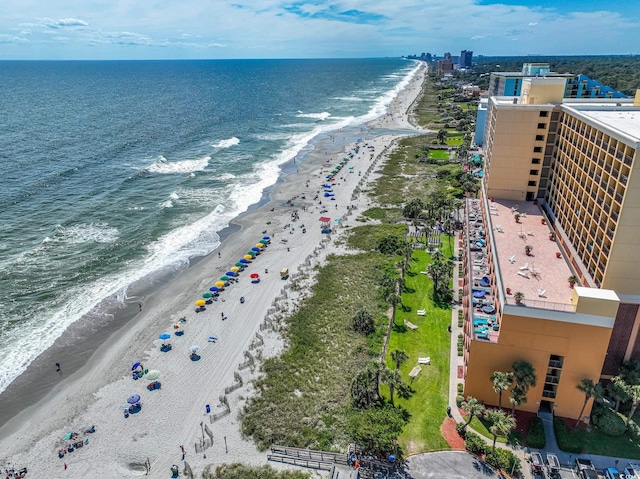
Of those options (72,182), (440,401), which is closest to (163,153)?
(72,182)

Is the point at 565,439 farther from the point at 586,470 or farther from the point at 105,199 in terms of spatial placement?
the point at 105,199

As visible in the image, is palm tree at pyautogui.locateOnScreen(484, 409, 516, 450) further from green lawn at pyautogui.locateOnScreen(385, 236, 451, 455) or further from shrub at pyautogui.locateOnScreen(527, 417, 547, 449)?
green lawn at pyautogui.locateOnScreen(385, 236, 451, 455)

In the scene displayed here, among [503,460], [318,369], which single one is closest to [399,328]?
[318,369]

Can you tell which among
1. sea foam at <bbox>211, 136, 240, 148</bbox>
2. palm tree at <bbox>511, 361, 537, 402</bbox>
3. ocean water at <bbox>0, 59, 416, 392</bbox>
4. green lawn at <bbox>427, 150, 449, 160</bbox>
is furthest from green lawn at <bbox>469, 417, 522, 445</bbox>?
sea foam at <bbox>211, 136, 240, 148</bbox>

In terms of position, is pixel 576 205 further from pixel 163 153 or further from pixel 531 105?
pixel 163 153

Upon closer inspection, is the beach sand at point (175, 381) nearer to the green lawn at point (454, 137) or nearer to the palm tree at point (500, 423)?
the palm tree at point (500, 423)

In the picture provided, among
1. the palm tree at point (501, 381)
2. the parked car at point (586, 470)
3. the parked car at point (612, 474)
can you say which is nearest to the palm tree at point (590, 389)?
the parked car at point (586, 470)
